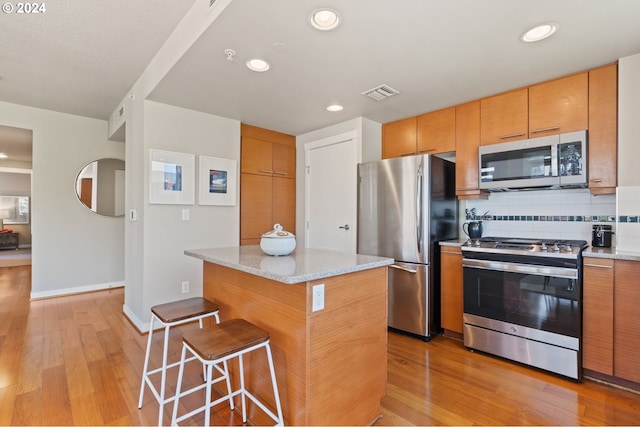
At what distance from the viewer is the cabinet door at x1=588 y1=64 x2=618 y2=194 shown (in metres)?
2.25

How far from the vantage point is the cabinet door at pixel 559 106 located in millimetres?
2375

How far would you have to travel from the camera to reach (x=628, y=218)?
213cm

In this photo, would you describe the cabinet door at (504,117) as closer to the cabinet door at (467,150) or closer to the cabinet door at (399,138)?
the cabinet door at (467,150)

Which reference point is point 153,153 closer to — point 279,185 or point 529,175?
point 279,185

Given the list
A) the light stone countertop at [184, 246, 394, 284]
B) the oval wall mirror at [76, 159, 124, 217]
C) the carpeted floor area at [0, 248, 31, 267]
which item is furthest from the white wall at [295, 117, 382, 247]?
the carpeted floor area at [0, 248, 31, 267]

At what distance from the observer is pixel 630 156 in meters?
2.16

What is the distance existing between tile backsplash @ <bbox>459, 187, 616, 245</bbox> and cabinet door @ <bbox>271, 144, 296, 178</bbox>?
237 cm

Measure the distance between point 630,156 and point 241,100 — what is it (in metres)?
3.20

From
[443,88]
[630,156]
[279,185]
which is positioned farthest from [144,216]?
[630,156]

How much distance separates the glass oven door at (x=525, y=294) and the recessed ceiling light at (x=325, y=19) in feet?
6.91

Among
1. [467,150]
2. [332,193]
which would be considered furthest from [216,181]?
[467,150]

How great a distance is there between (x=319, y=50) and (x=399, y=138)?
1754 millimetres

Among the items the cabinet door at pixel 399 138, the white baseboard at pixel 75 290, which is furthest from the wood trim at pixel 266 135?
the white baseboard at pixel 75 290

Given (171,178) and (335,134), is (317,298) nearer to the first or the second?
(171,178)
